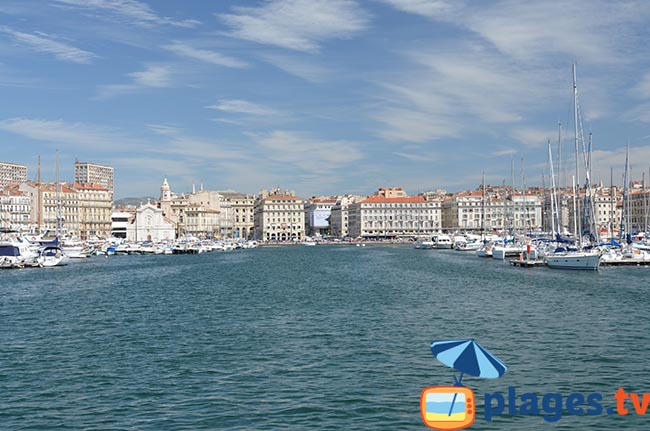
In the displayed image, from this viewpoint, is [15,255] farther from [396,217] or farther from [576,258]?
[396,217]

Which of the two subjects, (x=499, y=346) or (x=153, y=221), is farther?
(x=153, y=221)

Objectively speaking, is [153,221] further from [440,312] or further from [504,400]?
[504,400]

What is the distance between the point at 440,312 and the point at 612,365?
11387 mm

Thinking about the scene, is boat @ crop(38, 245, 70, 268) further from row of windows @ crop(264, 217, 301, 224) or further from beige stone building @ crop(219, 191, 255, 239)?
beige stone building @ crop(219, 191, 255, 239)

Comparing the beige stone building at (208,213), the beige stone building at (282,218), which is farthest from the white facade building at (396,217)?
the beige stone building at (208,213)

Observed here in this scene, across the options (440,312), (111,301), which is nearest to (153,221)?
(111,301)

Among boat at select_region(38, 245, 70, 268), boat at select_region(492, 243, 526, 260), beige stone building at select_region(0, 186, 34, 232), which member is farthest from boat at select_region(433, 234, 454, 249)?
beige stone building at select_region(0, 186, 34, 232)

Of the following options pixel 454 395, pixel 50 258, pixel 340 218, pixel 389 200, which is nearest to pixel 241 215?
pixel 340 218

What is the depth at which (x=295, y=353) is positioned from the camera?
65.7 feet

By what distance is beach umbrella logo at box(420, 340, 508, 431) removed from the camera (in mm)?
9977

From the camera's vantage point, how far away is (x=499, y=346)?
2072 cm

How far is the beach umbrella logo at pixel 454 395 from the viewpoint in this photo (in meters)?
9.98

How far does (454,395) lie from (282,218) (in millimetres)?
167295

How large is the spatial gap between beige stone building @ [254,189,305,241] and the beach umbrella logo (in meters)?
165
